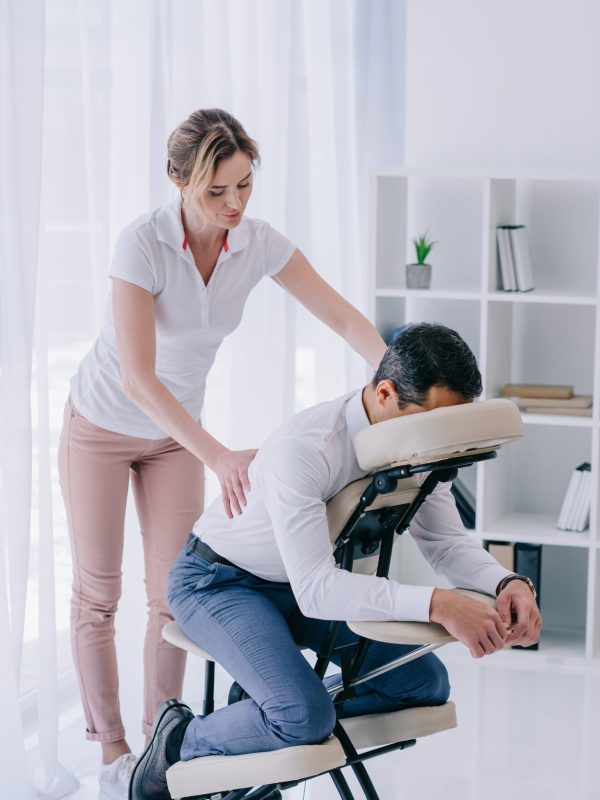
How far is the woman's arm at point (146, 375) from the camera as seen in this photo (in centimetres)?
198

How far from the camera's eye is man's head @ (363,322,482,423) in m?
1.66

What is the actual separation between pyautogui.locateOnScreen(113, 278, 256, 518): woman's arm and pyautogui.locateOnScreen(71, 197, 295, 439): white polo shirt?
5 centimetres

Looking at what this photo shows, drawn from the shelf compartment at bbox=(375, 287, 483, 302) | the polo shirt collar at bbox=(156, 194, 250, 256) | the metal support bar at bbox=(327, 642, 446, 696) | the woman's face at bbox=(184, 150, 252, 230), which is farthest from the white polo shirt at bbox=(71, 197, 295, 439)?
the shelf compartment at bbox=(375, 287, 483, 302)

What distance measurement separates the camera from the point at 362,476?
1837mm

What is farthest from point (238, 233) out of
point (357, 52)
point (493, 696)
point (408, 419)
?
point (357, 52)

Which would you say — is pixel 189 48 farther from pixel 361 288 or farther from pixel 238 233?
pixel 361 288

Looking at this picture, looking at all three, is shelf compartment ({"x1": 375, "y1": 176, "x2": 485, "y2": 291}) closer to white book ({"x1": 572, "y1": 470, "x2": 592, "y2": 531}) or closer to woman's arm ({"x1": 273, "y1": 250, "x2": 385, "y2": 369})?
white book ({"x1": 572, "y1": 470, "x2": 592, "y2": 531})

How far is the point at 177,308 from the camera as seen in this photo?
7.06ft

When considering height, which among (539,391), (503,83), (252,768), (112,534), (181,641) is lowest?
(252,768)

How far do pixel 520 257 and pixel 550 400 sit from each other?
443 millimetres

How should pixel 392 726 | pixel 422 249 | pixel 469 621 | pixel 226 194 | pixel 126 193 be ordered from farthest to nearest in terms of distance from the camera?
pixel 422 249, pixel 126 193, pixel 226 194, pixel 392 726, pixel 469 621

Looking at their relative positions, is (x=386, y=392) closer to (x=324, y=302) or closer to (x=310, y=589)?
(x=310, y=589)

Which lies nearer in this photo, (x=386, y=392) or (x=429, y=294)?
(x=386, y=392)

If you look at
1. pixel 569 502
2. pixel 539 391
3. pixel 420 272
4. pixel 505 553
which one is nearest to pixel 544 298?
pixel 539 391
